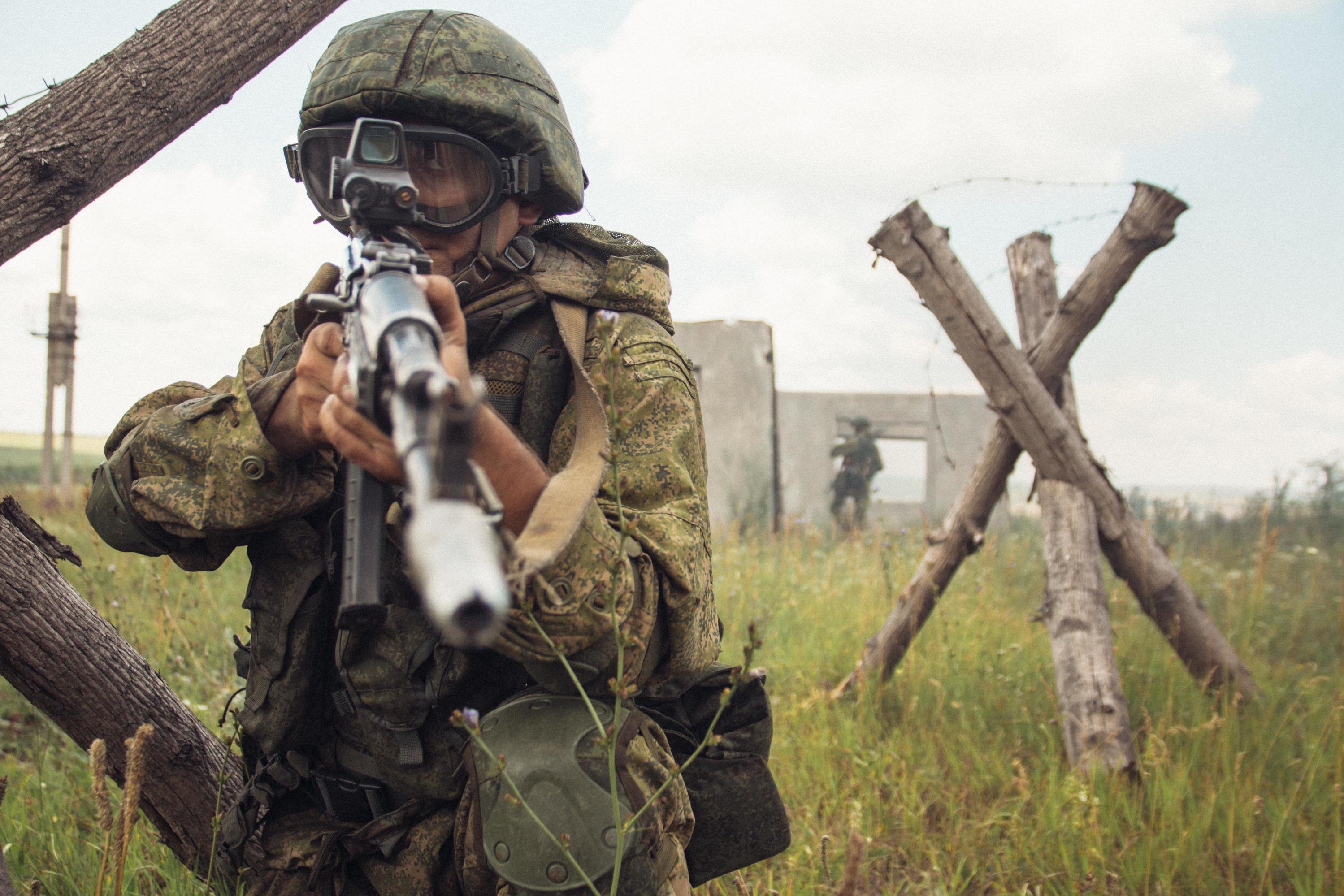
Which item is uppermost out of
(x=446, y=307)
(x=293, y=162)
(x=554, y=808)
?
(x=293, y=162)

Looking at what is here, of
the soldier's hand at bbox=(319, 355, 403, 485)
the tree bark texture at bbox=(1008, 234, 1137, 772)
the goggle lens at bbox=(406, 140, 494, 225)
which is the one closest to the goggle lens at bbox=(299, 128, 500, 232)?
the goggle lens at bbox=(406, 140, 494, 225)

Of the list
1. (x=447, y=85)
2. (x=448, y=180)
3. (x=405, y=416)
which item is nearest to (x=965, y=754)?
(x=448, y=180)

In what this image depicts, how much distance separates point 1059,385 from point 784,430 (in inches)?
377

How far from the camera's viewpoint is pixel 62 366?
13836 mm

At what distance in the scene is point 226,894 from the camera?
2.18 m

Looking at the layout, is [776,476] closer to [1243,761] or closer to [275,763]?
[1243,761]

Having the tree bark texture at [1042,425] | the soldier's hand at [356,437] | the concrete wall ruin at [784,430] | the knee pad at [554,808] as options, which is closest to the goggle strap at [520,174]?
the soldier's hand at [356,437]

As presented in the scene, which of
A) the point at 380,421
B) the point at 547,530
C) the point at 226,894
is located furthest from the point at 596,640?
the point at 226,894

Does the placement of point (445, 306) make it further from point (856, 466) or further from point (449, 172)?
point (856, 466)

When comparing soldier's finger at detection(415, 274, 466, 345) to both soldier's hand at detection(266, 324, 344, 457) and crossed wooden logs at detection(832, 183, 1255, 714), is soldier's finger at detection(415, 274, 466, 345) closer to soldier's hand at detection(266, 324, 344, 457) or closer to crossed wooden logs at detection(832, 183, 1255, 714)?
soldier's hand at detection(266, 324, 344, 457)

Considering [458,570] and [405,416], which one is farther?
Answer: [405,416]

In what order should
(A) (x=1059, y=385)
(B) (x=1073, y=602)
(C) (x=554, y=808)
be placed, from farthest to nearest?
(A) (x=1059, y=385) < (B) (x=1073, y=602) < (C) (x=554, y=808)

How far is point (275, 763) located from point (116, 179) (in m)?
1.28

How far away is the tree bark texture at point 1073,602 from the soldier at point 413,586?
1934 millimetres
